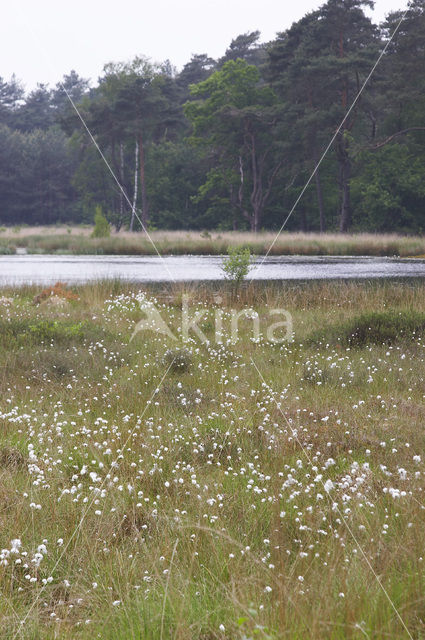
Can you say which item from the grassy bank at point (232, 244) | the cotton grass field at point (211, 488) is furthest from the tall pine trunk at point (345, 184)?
the cotton grass field at point (211, 488)

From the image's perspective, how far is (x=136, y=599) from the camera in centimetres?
289

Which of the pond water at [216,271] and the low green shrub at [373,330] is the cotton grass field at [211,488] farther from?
the pond water at [216,271]

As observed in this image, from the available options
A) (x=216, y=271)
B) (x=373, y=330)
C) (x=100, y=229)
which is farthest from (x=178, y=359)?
(x=100, y=229)

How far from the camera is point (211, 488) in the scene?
436 cm

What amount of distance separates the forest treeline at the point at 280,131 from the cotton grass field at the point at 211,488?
37.5 metres

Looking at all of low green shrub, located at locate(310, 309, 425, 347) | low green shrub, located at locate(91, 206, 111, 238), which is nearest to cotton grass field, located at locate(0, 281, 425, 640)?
low green shrub, located at locate(310, 309, 425, 347)

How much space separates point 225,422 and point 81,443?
1.45 meters

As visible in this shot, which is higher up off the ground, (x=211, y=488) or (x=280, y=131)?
(x=280, y=131)

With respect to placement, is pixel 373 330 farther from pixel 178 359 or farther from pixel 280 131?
pixel 280 131

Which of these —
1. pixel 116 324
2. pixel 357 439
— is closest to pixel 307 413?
pixel 357 439

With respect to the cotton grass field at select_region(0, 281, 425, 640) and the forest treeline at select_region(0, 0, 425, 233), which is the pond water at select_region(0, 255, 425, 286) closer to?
the cotton grass field at select_region(0, 281, 425, 640)

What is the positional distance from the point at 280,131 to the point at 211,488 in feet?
162

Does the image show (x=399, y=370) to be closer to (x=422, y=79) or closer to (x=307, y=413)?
(x=307, y=413)

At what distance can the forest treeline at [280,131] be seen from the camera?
44625mm
